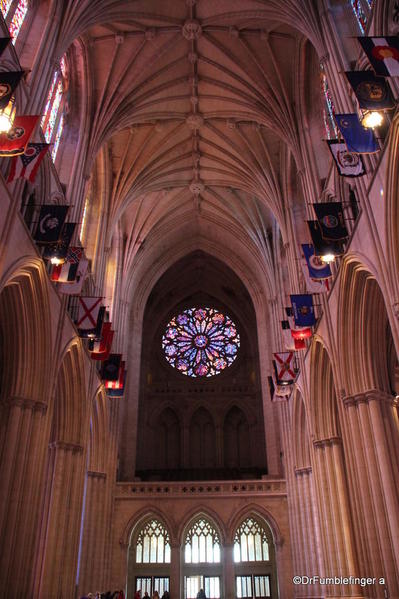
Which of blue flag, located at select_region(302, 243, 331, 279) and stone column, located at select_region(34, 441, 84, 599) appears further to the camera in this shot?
stone column, located at select_region(34, 441, 84, 599)

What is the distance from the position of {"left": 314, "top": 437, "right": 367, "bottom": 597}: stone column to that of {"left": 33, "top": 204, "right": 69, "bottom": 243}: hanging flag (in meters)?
11.0

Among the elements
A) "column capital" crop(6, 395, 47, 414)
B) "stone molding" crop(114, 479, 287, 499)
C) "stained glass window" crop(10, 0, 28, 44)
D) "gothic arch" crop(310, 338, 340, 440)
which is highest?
"stained glass window" crop(10, 0, 28, 44)

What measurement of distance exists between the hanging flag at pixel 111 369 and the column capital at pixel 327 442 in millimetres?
7685

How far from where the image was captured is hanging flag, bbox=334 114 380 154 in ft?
33.6

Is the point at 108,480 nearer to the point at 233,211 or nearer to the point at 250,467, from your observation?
the point at 250,467

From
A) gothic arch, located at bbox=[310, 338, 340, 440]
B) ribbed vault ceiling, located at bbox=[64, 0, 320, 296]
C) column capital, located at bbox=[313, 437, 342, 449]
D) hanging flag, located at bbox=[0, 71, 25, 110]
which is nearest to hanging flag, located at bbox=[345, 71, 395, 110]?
ribbed vault ceiling, located at bbox=[64, 0, 320, 296]

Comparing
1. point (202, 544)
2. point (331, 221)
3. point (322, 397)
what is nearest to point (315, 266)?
point (331, 221)

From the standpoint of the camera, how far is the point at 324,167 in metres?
17.4

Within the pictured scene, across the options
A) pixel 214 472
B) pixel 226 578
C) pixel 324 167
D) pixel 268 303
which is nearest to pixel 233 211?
pixel 268 303

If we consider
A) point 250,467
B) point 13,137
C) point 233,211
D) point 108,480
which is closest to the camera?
point 13,137

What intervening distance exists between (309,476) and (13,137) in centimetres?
1729

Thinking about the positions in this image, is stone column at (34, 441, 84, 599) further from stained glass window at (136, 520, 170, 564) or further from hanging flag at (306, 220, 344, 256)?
hanging flag at (306, 220, 344, 256)

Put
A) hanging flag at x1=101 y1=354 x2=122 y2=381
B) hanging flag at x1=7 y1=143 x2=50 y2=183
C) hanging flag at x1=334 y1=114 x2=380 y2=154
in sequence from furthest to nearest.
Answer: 1. hanging flag at x1=101 y1=354 x2=122 y2=381
2. hanging flag at x1=7 y1=143 x2=50 y2=183
3. hanging flag at x1=334 y1=114 x2=380 y2=154

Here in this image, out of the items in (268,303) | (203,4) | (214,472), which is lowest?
(214,472)
